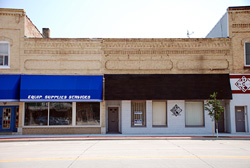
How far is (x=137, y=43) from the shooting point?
859 inches

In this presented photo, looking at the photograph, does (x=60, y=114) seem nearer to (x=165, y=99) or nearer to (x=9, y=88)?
(x=9, y=88)

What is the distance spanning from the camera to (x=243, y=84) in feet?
70.7

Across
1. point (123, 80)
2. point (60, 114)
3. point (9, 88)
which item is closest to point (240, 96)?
point (123, 80)

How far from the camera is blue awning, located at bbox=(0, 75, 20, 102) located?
2030 centimetres

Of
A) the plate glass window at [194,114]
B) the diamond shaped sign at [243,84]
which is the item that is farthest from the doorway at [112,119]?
the diamond shaped sign at [243,84]

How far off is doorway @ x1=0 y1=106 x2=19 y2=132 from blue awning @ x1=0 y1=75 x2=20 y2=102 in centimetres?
126

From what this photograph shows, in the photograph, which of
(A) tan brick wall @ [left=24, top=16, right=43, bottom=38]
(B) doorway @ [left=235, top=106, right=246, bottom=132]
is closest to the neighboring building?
(B) doorway @ [left=235, top=106, right=246, bottom=132]

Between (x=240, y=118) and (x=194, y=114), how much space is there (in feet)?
12.3

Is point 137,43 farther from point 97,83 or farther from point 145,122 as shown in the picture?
point 145,122

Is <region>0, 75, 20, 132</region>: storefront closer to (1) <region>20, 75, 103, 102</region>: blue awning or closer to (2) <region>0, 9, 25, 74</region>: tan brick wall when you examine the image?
(1) <region>20, 75, 103, 102</region>: blue awning

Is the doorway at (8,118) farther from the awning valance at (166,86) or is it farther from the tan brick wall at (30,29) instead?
the awning valance at (166,86)

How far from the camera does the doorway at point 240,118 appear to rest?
21.8 metres

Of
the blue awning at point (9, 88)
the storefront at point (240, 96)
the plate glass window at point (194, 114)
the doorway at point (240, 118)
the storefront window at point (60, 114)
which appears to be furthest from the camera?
the plate glass window at point (194, 114)

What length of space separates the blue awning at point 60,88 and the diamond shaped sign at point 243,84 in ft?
36.5
